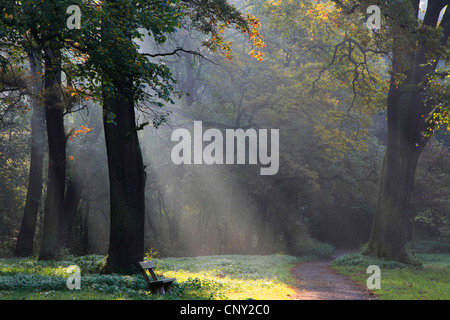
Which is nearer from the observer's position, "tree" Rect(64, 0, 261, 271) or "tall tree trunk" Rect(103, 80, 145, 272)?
"tree" Rect(64, 0, 261, 271)

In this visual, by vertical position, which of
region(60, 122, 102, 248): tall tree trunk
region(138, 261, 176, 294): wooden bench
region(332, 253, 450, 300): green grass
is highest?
region(60, 122, 102, 248): tall tree trunk

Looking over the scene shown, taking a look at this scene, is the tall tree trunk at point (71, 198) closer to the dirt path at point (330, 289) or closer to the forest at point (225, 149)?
the forest at point (225, 149)

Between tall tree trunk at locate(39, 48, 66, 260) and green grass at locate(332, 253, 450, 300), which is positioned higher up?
tall tree trunk at locate(39, 48, 66, 260)

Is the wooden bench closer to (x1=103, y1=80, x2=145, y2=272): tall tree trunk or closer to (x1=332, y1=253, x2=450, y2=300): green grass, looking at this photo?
(x1=103, y1=80, x2=145, y2=272): tall tree trunk

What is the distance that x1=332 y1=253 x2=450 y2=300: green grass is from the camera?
10.4m

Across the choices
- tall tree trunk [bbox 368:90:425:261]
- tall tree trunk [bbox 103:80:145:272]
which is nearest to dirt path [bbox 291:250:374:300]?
tall tree trunk [bbox 368:90:425:261]

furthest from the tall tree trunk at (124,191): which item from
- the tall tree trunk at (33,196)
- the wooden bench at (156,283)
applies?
the tall tree trunk at (33,196)

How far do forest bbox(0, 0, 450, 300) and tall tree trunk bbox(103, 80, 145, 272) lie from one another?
0.04 metres

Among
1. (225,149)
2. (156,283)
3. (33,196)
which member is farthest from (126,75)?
(225,149)

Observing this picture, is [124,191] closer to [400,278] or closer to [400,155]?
[400,278]

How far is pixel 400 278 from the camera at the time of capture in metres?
13.7

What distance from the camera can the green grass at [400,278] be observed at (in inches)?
410

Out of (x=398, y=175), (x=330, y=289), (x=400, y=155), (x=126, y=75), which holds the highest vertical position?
(x=126, y=75)

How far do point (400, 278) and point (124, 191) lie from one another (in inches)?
356
